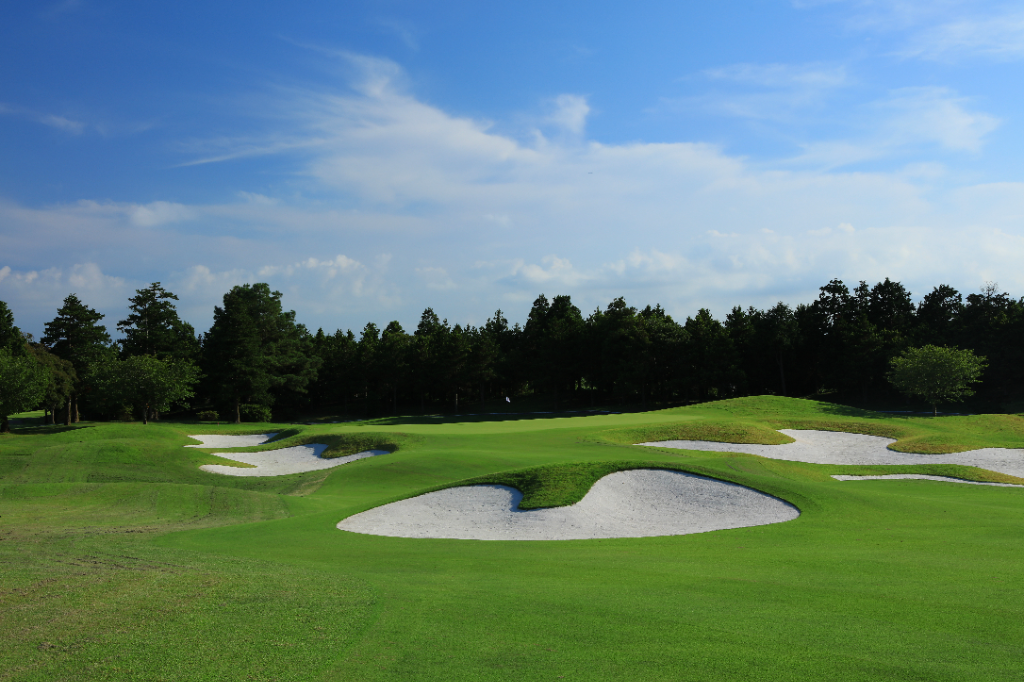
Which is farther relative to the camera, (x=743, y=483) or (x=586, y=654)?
(x=743, y=483)

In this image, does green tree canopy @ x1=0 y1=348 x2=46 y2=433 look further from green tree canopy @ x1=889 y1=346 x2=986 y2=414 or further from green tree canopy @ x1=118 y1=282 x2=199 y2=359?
green tree canopy @ x1=889 y1=346 x2=986 y2=414

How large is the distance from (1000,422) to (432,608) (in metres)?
50.0

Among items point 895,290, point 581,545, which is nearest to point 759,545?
point 581,545

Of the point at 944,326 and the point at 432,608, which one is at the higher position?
the point at 944,326

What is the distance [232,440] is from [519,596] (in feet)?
144

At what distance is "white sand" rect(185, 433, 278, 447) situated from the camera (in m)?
45.7

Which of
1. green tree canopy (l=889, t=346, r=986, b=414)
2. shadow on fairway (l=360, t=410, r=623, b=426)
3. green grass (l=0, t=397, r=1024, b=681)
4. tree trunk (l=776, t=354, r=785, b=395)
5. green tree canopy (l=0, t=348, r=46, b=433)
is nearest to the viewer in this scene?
green grass (l=0, t=397, r=1024, b=681)

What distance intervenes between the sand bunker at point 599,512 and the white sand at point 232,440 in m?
30.8

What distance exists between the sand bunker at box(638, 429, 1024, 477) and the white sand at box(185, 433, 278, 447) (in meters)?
29.2

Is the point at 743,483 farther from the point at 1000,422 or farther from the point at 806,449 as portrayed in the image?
the point at 1000,422

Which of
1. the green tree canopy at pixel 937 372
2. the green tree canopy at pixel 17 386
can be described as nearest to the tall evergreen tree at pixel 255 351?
the green tree canopy at pixel 17 386

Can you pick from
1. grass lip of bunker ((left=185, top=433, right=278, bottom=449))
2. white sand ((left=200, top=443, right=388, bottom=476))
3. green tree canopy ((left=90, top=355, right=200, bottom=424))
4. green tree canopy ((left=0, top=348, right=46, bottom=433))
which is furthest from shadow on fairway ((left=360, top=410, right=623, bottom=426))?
green tree canopy ((left=0, top=348, right=46, bottom=433))

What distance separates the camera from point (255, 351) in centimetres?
7456

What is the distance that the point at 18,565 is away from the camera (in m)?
10.8
